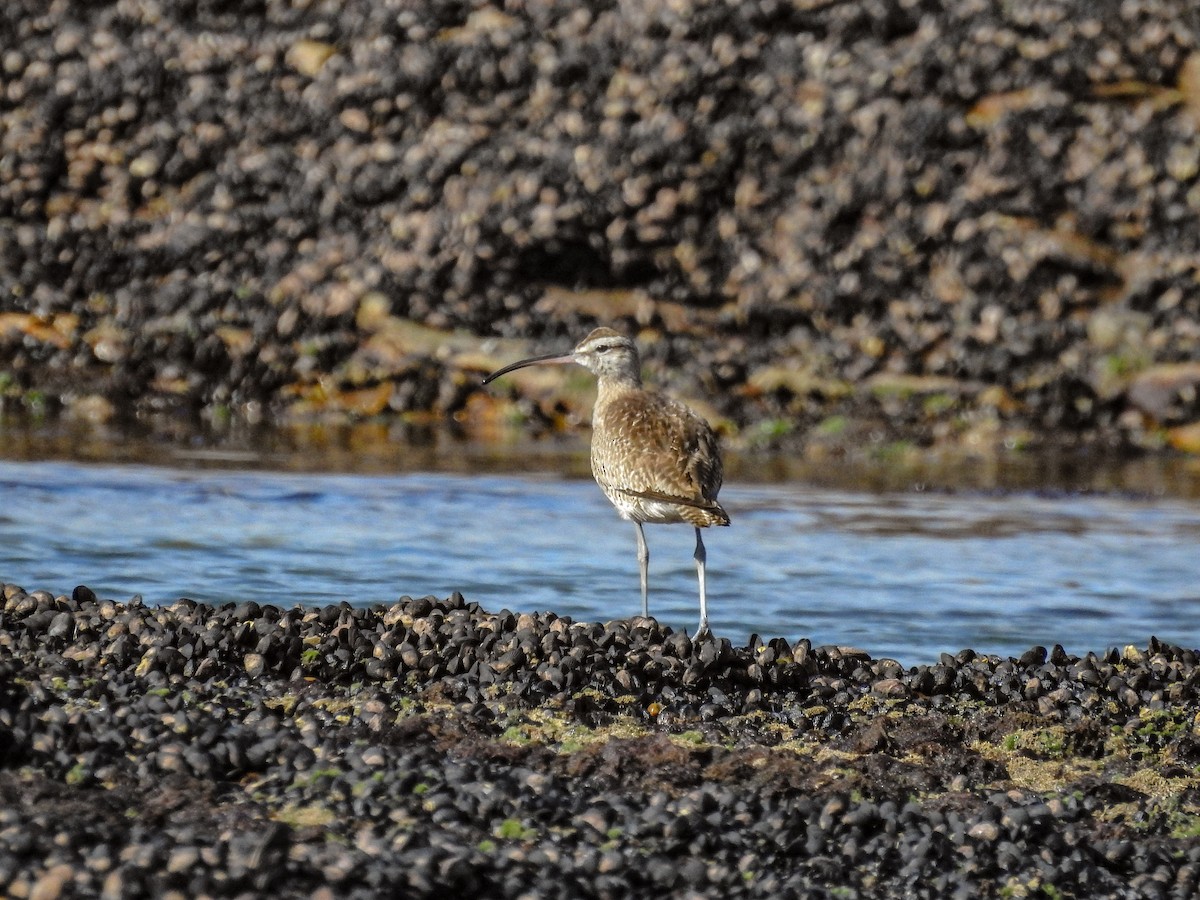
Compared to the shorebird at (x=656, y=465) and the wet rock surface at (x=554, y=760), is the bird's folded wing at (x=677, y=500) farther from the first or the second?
the wet rock surface at (x=554, y=760)

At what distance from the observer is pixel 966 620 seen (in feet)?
30.9

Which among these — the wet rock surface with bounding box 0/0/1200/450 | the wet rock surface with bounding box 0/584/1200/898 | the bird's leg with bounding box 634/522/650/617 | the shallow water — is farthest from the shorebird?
the wet rock surface with bounding box 0/0/1200/450

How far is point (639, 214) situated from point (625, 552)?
8232 millimetres

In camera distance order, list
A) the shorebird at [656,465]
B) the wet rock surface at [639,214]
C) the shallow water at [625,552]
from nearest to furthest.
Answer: the shorebird at [656,465] < the shallow water at [625,552] < the wet rock surface at [639,214]

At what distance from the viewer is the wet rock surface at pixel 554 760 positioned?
4.99 meters

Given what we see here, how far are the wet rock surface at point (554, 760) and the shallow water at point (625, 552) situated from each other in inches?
51.9

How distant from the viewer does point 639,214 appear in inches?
754

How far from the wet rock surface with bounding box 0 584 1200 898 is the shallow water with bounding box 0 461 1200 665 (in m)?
1.32

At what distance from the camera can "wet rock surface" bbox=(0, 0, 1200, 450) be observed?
1839cm

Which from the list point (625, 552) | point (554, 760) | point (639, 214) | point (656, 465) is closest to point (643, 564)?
point (656, 465)

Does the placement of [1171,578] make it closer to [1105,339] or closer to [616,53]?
[1105,339]

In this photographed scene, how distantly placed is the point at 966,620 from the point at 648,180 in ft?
35.2

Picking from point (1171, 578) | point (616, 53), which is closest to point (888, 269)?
point (616, 53)

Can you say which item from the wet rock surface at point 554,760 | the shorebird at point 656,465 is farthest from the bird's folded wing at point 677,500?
the wet rock surface at point 554,760
